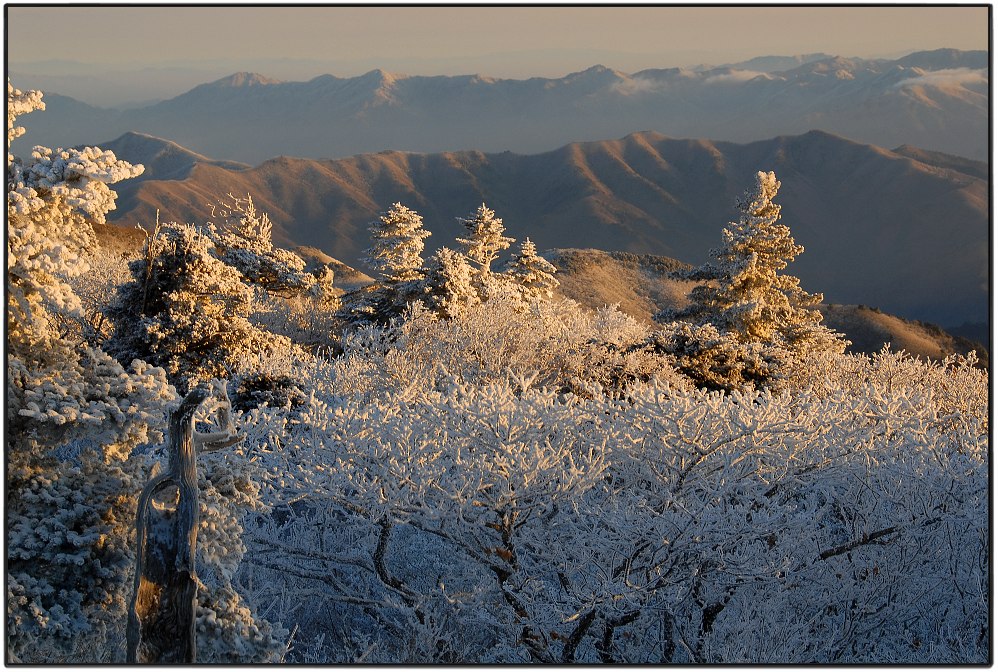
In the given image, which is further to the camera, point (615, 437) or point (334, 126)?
point (334, 126)

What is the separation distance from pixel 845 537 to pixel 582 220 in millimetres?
137037

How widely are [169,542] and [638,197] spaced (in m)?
171

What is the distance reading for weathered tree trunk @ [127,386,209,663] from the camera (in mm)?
7746

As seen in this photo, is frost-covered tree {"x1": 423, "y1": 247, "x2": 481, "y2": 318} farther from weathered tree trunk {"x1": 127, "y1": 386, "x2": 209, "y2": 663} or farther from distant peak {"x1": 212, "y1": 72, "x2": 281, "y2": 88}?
weathered tree trunk {"x1": 127, "y1": 386, "x2": 209, "y2": 663}

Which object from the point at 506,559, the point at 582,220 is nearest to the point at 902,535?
the point at 506,559

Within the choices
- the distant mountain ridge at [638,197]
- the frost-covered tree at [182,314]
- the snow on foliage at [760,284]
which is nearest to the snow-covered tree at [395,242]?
the snow on foliage at [760,284]

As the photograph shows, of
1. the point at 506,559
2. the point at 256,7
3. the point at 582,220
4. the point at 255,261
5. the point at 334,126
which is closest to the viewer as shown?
the point at 256,7

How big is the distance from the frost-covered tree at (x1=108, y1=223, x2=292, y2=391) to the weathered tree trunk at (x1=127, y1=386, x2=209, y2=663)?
11270 millimetres

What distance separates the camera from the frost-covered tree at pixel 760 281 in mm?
28750

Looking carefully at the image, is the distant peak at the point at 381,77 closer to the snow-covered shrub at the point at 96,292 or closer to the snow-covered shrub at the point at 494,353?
the snow-covered shrub at the point at 96,292

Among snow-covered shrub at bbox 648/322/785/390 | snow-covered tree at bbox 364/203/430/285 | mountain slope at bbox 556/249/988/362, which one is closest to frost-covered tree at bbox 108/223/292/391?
snow-covered shrub at bbox 648/322/785/390

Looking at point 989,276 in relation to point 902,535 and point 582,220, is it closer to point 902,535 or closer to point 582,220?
point 902,535

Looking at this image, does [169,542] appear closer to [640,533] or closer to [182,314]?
[640,533]

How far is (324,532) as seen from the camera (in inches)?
554
